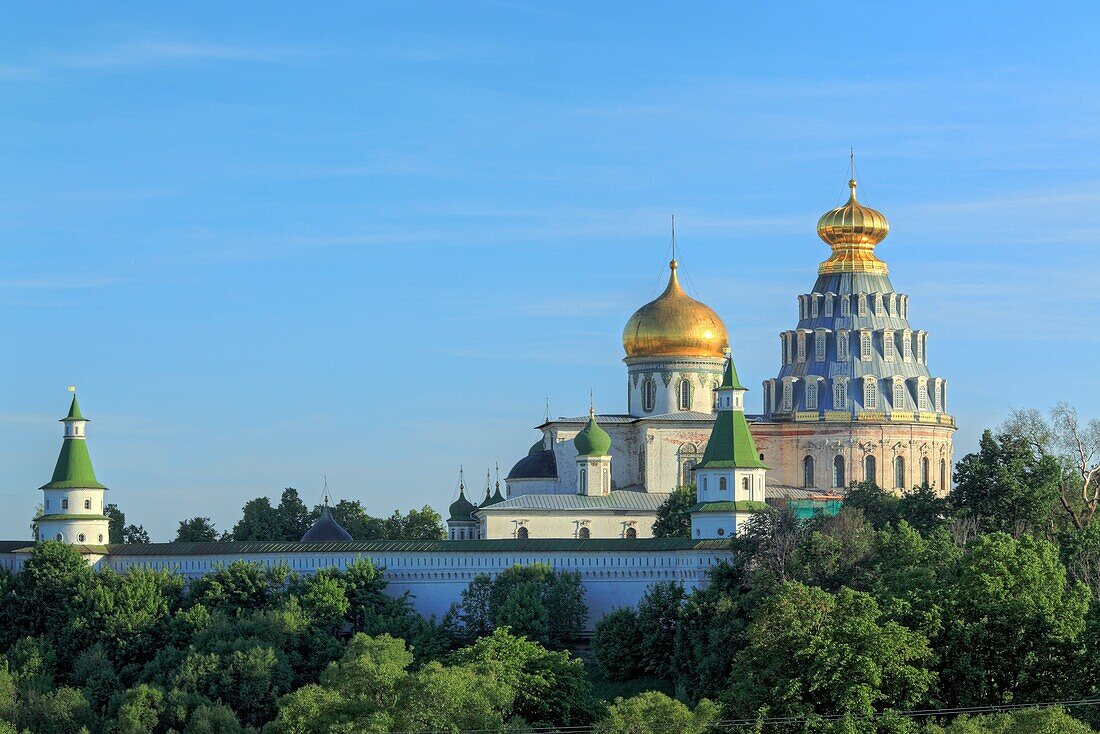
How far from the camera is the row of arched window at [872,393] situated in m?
65.6

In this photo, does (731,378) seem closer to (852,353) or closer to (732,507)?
(732,507)

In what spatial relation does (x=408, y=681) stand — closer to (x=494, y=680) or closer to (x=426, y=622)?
(x=494, y=680)

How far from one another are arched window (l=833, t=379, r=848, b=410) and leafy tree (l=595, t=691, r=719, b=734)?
84.4 feet

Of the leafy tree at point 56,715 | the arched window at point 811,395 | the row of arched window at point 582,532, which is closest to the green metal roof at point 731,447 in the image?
the row of arched window at point 582,532

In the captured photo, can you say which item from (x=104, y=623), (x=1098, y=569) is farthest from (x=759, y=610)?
(x=104, y=623)

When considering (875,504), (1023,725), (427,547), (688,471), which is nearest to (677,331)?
(688,471)

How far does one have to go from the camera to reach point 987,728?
123 ft

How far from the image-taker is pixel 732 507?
52.5 metres

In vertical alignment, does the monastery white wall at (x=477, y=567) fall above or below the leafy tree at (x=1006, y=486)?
below

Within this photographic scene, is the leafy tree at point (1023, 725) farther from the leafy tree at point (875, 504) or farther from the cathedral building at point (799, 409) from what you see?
the cathedral building at point (799, 409)

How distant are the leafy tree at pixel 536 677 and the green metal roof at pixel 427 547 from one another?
6.36 m

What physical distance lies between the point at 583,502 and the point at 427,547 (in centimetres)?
870

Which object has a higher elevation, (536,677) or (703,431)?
(703,431)

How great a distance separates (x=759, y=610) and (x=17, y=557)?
62.5 feet
